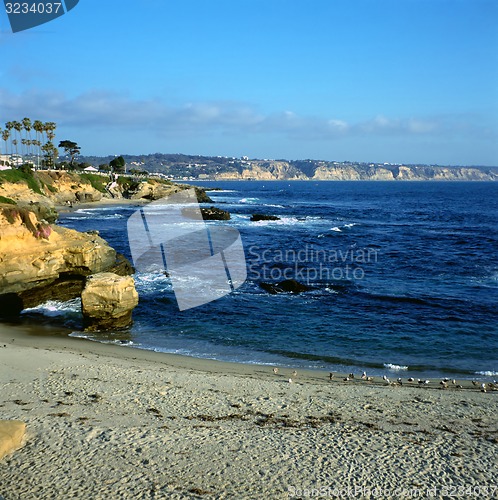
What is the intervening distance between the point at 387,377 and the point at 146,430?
8.49 m

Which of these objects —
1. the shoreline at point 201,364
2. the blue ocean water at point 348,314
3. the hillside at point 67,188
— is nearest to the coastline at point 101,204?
the hillside at point 67,188

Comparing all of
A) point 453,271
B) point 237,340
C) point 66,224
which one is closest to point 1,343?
point 237,340

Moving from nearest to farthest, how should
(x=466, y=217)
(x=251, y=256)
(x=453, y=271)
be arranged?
1. (x=453, y=271)
2. (x=251, y=256)
3. (x=466, y=217)

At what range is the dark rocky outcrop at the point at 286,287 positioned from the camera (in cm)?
2803

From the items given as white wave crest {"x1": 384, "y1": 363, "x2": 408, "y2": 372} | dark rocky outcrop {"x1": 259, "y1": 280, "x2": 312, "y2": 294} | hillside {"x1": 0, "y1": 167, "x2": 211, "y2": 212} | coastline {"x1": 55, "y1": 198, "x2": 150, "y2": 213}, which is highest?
hillside {"x1": 0, "y1": 167, "x2": 211, "y2": 212}

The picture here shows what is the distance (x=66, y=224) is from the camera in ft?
180

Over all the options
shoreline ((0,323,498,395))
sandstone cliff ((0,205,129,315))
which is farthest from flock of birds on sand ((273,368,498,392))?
sandstone cliff ((0,205,129,315))

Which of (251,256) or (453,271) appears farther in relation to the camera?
(251,256)

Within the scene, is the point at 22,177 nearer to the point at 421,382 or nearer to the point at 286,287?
the point at 286,287

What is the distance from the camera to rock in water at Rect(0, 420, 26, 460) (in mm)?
9859

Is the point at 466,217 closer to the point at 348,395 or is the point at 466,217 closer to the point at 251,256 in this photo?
the point at 251,256

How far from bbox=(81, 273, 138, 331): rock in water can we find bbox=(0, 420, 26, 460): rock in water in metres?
9.80

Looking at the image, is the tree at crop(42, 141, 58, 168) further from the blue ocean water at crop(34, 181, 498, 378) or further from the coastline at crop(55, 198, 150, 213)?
the blue ocean water at crop(34, 181, 498, 378)

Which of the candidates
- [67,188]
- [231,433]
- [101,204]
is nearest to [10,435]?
[231,433]
